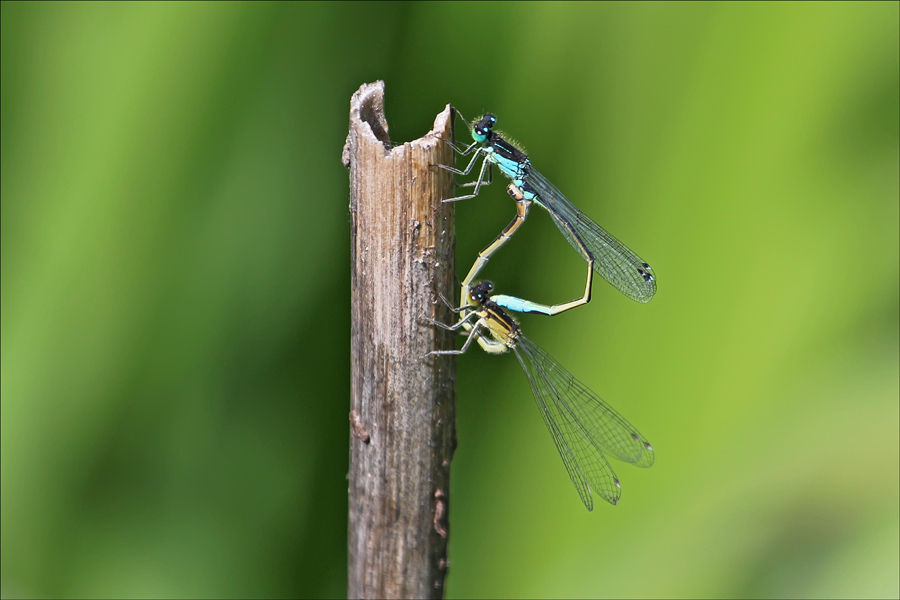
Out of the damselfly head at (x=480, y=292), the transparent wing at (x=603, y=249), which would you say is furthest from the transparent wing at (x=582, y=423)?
the transparent wing at (x=603, y=249)

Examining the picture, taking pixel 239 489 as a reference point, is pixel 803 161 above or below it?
above

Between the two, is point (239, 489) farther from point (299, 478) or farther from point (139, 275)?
point (139, 275)

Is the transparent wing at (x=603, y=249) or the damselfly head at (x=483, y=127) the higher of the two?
the damselfly head at (x=483, y=127)

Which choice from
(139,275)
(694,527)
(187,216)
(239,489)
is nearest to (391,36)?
(187,216)

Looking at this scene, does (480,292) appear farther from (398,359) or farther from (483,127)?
(398,359)

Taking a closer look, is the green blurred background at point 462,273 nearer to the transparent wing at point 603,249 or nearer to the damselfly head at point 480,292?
the transparent wing at point 603,249

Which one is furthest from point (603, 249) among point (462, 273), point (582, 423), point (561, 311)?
point (582, 423)
